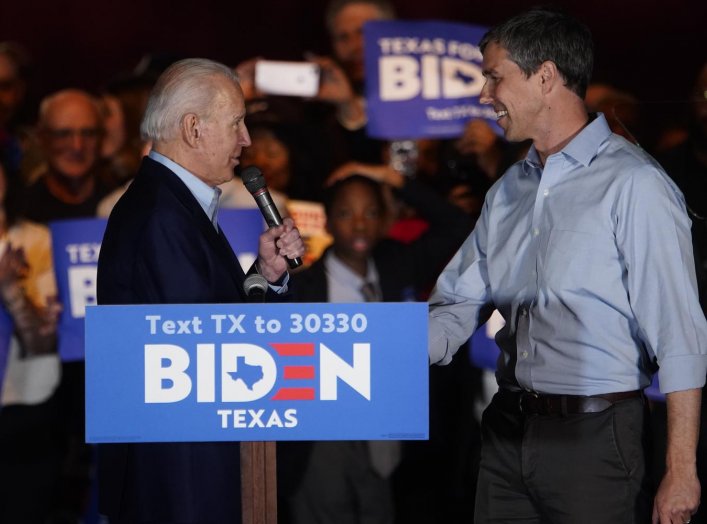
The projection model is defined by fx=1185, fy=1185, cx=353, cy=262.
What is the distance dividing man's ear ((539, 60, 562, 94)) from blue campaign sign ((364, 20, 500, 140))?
187 cm

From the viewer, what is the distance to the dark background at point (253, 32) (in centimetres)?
604

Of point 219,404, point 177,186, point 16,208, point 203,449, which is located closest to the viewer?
point 219,404

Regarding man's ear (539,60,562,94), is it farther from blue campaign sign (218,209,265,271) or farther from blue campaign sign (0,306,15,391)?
blue campaign sign (0,306,15,391)

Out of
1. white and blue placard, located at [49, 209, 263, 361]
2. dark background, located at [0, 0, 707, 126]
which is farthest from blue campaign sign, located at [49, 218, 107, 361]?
dark background, located at [0, 0, 707, 126]

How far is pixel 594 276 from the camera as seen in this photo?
231 cm

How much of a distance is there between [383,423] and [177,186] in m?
0.70

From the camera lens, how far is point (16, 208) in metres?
4.17

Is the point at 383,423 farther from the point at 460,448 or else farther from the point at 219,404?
the point at 460,448

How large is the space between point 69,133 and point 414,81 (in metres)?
1.34

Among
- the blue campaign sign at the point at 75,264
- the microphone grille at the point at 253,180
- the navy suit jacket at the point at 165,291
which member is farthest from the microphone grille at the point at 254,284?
the blue campaign sign at the point at 75,264

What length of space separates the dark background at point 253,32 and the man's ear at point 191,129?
3723 mm

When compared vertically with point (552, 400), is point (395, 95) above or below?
above

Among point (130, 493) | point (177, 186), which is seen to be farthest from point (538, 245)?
point (130, 493)

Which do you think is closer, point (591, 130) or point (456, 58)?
point (591, 130)
